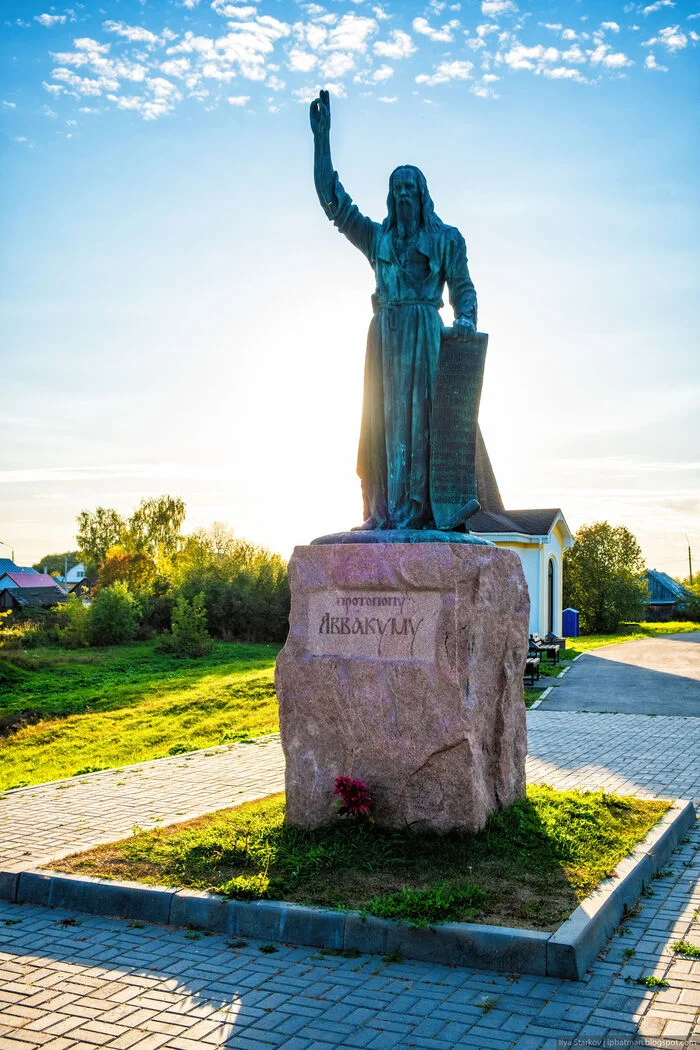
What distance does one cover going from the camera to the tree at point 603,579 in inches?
1955

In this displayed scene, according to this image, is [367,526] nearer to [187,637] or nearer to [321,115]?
[321,115]

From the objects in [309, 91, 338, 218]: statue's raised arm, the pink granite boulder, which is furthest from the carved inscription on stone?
[309, 91, 338, 218]: statue's raised arm

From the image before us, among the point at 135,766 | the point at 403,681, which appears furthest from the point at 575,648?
the point at 403,681

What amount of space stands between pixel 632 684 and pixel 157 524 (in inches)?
1913

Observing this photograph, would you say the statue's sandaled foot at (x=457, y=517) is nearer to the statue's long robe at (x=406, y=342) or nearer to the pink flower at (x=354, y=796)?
the statue's long robe at (x=406, y=342)

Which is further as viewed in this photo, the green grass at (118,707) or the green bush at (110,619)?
the green bush at (110,619)

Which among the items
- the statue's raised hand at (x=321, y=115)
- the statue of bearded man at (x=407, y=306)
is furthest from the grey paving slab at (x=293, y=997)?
the statue's raised hand at (x=321, y=115)

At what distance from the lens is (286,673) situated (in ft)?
22.6

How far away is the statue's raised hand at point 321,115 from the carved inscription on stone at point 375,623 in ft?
11.4

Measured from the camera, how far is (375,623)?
659cm

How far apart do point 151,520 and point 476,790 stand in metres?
61.6

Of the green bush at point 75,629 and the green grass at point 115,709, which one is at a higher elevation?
the green bush at point 75,629

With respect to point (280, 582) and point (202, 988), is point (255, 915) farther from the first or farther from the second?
point (280, 582)

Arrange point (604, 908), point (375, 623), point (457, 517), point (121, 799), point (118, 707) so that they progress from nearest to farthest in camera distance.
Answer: point (604, 908) → point (375, 623) → point (457, 517) → point (121, 799) → point (118, 707)
